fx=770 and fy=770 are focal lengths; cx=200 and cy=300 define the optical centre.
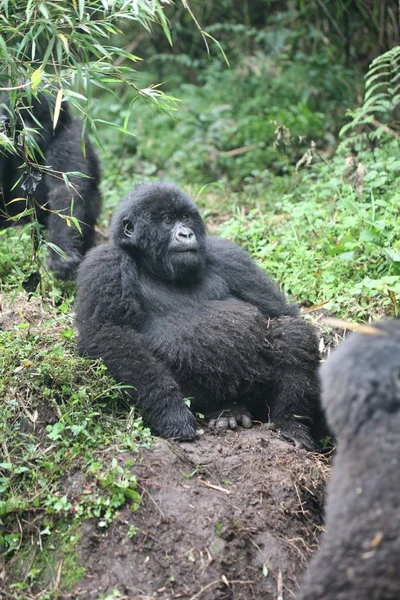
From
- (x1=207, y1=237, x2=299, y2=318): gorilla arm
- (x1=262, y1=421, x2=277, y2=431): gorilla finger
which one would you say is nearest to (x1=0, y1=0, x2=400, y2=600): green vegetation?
(x1=207, y1=237, x2=299, y2=318): gorilla arm

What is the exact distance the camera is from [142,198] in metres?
4.80

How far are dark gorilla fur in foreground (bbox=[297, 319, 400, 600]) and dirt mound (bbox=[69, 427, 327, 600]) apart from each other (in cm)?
111

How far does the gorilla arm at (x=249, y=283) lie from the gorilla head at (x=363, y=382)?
258 centimetres

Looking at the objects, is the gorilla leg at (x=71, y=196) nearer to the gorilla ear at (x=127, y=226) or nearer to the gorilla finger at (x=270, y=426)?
the gorilla ear at (x=127, y=226)

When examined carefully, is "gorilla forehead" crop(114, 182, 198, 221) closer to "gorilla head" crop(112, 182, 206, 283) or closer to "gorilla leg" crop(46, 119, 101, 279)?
"gorilla head" crop(112, 182, 206, 283)

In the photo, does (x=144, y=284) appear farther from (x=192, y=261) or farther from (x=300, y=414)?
(x=300, y=414)

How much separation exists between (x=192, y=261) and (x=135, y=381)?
0.93 metres

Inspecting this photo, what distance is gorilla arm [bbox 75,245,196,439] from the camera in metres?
4.11

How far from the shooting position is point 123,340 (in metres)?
4.27

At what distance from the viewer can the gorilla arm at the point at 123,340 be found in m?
4.11

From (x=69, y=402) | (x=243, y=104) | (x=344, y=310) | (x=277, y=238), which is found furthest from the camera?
(x=243, y=104)

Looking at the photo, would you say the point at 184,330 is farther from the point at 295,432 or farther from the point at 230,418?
the point at 295,432

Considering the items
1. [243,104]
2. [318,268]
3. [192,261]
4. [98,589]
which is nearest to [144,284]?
[192,261]

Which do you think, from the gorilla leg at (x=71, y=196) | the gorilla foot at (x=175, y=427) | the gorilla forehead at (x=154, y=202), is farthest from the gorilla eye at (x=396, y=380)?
the gorilla leg at (x=71, y=196)
